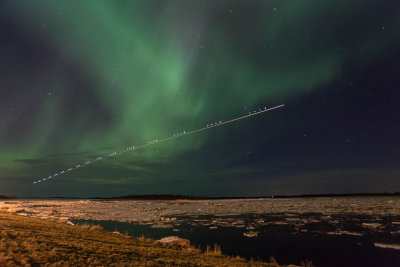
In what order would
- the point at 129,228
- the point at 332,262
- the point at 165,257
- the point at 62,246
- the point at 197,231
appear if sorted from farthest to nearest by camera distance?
the point at 129,228, the point at 197,231, the point at 332,262, the point at 165,257, the point at 62,246

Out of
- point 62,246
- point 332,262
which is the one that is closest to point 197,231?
point 332,262

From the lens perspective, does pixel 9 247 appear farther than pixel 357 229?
No

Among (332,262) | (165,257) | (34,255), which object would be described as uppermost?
(34,255)

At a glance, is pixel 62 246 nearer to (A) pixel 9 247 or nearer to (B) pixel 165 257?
(A) pixel 9 247

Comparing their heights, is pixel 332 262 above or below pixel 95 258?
below

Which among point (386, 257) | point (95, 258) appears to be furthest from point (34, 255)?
point (386, 257)

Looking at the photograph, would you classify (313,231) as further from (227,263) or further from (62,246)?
(62,246)

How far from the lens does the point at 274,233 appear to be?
23.0 meters

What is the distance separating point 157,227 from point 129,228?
2.62 metres

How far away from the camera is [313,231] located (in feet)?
78.1

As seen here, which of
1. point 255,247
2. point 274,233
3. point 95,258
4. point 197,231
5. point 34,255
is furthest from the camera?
point 197,231

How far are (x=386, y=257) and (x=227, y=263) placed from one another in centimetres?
976

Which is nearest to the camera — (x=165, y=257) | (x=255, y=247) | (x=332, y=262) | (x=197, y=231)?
(x=165, y=257)

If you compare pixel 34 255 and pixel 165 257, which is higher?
pixel 34 255
